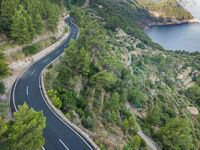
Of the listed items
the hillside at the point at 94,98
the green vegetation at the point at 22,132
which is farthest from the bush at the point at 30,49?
the green vegetation at the point at 22,132

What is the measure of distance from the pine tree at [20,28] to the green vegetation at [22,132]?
99.0 ft

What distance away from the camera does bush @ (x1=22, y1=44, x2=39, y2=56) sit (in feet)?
178

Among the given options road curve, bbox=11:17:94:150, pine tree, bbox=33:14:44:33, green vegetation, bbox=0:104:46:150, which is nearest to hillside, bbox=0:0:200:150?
green vegetation, bbox=0:104:46:150

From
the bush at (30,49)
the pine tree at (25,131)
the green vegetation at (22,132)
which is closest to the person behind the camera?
the green vegetation at (22,132)

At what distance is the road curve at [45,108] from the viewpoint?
32.4 metres

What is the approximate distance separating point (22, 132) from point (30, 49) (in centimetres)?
3332

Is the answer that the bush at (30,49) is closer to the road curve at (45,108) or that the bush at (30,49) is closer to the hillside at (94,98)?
the hillside at (94,98)

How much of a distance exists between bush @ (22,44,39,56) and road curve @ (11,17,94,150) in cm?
210

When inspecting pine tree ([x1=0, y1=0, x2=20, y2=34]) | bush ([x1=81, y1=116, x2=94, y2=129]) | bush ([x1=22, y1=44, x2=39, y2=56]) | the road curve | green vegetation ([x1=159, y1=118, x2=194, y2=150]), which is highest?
pine tree ([x1=0, y1=0, x2=20, y2=34])

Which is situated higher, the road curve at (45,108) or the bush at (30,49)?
the bush at (30,49)

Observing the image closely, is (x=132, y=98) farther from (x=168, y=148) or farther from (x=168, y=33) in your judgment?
(x=168, y=33)

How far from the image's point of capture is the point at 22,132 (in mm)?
24188

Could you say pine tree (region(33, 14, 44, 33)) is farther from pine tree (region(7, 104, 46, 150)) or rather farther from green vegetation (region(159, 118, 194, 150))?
pine tree (region(7, 104, 46, 150))

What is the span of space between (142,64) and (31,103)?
52.1m
